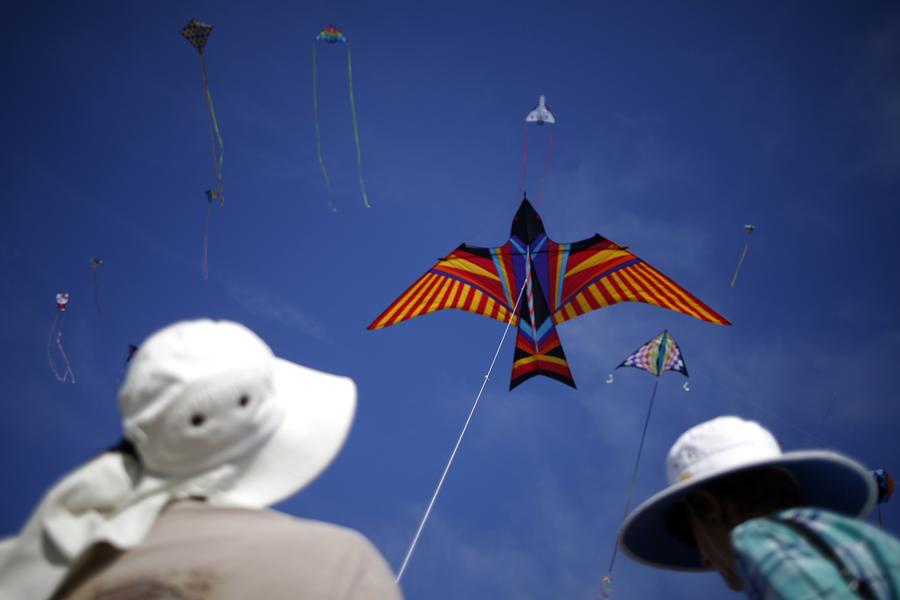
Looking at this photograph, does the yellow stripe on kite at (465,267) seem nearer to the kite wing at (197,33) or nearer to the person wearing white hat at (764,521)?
the kite wing at (197,33)

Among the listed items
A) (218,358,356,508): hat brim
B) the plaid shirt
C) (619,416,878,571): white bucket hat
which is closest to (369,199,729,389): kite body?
(619,416,878,571): white bucket hat

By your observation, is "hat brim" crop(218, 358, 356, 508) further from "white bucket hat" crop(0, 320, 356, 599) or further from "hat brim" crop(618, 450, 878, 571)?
"hat brim" crop(618, 450, 878, 571)

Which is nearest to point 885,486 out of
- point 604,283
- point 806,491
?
point 604,283

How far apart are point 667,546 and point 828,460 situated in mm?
561

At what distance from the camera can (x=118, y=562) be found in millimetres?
923

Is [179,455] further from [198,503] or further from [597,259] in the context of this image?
[597,259]

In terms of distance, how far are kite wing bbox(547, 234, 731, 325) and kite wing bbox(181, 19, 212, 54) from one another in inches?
191

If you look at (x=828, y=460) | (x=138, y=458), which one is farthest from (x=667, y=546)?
(x=138, y=458)

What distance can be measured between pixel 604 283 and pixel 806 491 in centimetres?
716

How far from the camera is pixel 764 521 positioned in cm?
101

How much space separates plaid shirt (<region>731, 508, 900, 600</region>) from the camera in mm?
875

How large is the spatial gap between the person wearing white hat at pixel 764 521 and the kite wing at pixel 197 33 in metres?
6.52

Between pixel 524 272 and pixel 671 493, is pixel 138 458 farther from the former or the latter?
pixel 524 272

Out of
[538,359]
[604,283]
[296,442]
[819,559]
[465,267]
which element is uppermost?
[604,283]
